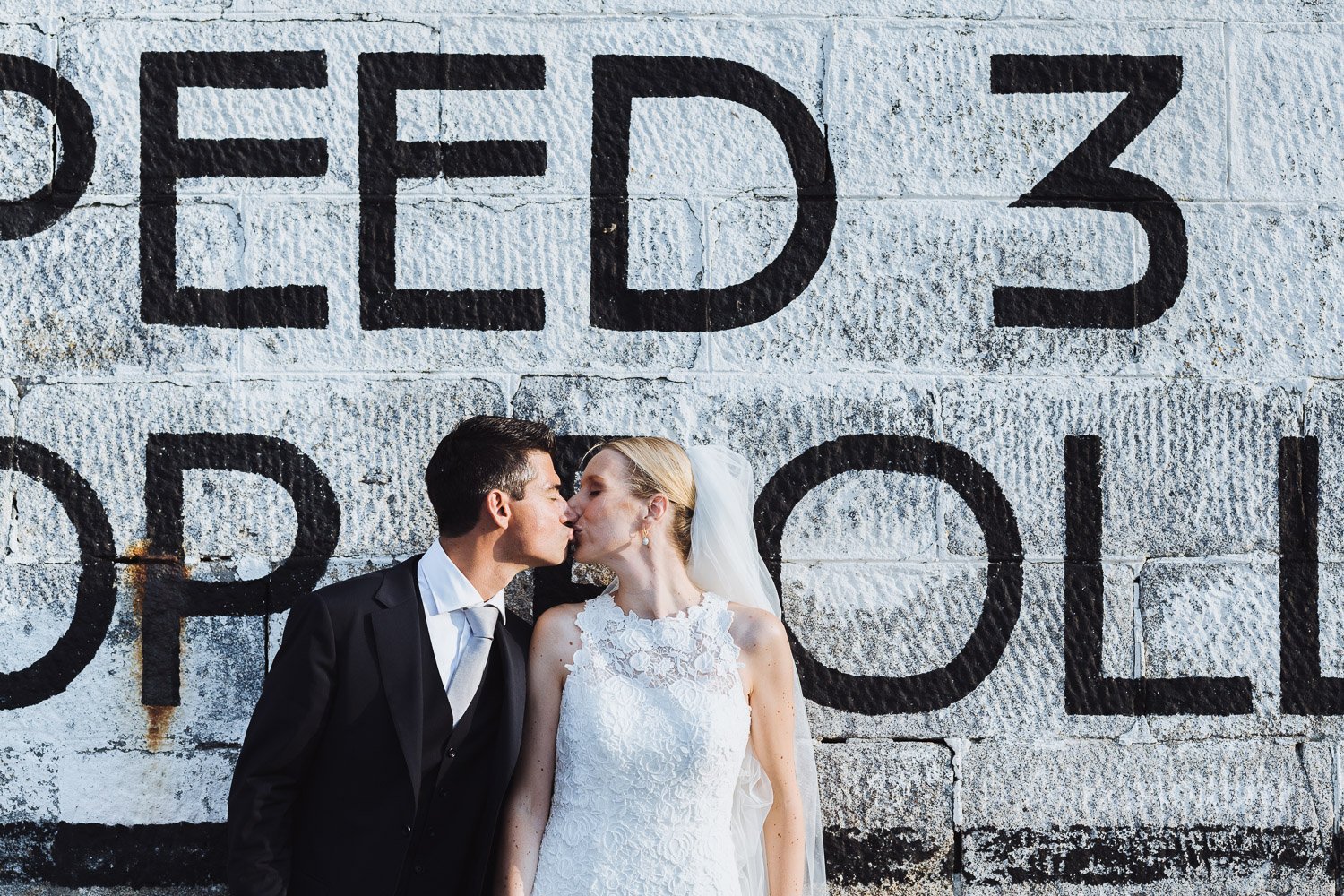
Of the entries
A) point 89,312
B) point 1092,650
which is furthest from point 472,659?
point 1092,650

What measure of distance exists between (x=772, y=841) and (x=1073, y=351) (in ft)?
4.83

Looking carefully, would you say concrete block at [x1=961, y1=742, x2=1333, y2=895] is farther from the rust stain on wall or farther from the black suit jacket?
the rust stain on wall

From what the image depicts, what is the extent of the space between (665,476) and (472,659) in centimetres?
59

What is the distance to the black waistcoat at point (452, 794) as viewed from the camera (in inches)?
88.4

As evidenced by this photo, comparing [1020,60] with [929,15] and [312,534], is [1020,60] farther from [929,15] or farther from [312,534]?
[312,534]

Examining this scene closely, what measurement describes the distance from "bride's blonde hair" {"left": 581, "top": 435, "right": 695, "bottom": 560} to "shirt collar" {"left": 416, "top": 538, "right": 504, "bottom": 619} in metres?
0.42

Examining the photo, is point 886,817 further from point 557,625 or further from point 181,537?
point 181,537

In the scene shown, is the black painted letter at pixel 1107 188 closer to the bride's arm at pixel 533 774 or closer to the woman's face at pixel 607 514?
the woman's face at pixel 607 514

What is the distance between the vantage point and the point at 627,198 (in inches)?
111

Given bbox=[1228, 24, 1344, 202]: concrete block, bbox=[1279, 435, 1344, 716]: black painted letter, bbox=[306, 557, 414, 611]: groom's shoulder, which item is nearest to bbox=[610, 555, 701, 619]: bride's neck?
bbox=[306, 557, 414, 611]: groom's shoulder

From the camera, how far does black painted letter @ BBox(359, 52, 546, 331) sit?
2.80 m

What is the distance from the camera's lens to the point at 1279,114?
2879 millimetres

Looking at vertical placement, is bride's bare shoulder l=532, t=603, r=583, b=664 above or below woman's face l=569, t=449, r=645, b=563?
below

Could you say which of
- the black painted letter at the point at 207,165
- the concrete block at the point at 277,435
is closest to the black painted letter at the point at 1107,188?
the concrete block at the point at 277,435
